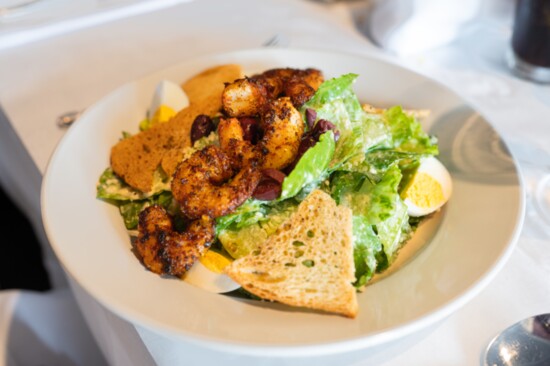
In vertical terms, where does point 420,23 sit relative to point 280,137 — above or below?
below

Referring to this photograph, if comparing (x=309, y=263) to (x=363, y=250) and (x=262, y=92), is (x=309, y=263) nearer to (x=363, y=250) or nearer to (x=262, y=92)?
(x=363, y=250)

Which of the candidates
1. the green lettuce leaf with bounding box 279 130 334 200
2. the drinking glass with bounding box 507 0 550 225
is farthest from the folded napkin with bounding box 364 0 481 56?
the green lettuce leaf with bounding box 279 130 334 200

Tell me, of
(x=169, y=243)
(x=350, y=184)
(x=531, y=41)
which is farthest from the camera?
(x=531, y=41)

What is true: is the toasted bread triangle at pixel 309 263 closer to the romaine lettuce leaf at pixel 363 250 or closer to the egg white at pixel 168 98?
the romaine lettuce leaf at pixel 363 250

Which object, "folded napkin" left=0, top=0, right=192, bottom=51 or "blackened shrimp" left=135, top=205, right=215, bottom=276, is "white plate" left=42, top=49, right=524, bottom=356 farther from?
"folded napkin" left=0, top=0, right=192, bottom=51

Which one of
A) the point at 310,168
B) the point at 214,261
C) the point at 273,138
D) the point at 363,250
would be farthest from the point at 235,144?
the point at 363,250
